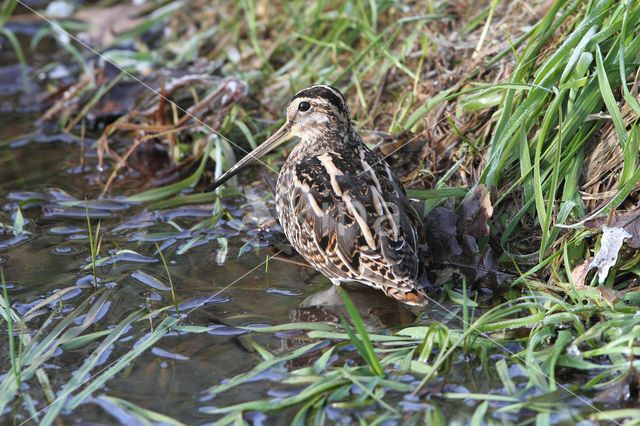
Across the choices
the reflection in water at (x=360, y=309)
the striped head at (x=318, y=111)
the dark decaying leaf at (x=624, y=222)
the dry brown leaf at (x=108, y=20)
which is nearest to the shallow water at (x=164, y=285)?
the reflection in water at (x=360, y=309)

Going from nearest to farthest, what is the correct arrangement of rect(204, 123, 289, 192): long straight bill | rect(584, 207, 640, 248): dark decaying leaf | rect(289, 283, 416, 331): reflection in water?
1. rect(584, 207, 640, 248): dark decaying leaf
2. rect(289, 283, 416, 331): reflection in water
3. rect(204, 123, 289, 192): long straight bill

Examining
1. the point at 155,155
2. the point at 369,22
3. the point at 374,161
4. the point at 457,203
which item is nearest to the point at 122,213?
the point at 155,155

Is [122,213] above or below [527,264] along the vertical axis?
below

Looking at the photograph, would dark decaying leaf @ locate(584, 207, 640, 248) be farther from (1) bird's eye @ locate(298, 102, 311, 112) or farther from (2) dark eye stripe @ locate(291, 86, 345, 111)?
(1) bird's eye @ locate(298, 102, 311, 112)

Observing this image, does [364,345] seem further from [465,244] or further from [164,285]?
[164,285]

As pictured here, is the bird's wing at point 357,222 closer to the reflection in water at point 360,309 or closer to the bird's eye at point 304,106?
the reflection in water at point 360,309

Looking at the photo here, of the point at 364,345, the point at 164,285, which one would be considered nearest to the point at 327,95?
the point at 164,285

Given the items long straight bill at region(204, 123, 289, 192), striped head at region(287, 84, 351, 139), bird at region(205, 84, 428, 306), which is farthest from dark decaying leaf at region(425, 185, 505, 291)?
long straight bill at region(204, 123, 289, 192)

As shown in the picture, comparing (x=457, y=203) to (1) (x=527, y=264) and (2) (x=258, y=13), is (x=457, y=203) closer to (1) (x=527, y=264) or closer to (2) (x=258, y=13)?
(1) (x=527, y=264)
